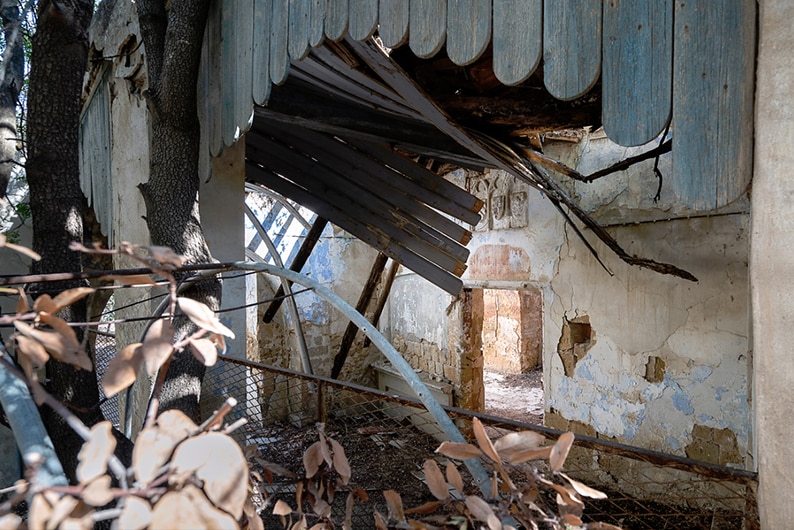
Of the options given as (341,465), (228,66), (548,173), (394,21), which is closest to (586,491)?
(341,465)

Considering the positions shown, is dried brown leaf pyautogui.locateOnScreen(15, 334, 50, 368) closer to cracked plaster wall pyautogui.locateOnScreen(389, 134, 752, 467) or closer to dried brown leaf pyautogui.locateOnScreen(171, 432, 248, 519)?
dried brown leaf pyautogui.locateOnScreen(171, 432, 248, 519)

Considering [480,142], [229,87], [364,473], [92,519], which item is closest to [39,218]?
[229,87]

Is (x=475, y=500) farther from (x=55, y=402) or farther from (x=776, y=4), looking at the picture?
(x=776, y=4)

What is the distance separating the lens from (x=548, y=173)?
4402 mm

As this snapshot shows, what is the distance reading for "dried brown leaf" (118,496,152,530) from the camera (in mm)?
499

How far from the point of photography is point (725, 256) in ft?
12.8

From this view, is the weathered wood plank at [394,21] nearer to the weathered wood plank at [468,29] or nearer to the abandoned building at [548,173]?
the abandoned building at [548,173]

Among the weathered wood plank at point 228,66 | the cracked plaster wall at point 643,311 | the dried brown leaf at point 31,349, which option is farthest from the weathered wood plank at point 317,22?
the cracked plaster wall at point 643,311

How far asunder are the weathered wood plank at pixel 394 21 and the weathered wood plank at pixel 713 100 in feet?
2.80

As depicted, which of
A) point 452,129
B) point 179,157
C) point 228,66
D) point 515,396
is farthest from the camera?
point 515,396

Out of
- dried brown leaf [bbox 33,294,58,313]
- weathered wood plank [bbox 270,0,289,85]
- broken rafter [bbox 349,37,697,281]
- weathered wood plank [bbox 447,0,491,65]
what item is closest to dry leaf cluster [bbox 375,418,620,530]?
dried brown leaf [bbox 33,294,58,313]

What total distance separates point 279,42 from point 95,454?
6.61 ft

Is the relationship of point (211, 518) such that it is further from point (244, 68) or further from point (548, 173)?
point (548, 173)

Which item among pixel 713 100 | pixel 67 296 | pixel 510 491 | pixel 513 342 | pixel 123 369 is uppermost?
pixel 713 100
